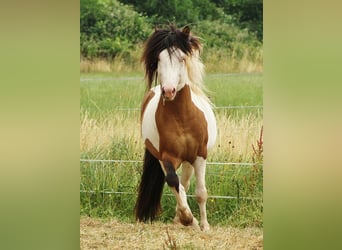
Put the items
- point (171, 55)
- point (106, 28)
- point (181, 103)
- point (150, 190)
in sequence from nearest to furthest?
point (171, 55) → point (181, 103) → point (150, 190) → point (106, 28)

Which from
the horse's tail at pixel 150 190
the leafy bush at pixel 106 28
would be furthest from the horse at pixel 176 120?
the leafy bush at pixel 106 28

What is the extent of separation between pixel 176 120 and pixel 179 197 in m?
0.46

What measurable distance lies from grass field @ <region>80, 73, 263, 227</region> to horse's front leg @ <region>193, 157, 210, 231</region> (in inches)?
1.3

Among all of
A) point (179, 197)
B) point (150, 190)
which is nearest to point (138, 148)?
point (150, 190)

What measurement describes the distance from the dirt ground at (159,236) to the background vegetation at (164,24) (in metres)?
0.96

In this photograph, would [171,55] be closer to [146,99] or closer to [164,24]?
[164,24]

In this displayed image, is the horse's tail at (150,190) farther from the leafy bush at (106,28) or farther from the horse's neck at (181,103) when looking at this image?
the leafy bush at (106,28)

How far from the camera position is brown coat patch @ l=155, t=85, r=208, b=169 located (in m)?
4.61

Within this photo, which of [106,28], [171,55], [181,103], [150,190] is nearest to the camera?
[171,55]

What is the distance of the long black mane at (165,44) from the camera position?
179 inches

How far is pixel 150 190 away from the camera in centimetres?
475

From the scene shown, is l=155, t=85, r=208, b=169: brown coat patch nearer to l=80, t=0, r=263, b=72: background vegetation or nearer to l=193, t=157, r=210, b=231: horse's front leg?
l=193, t=157, r=210, b=231: horse's front leg
